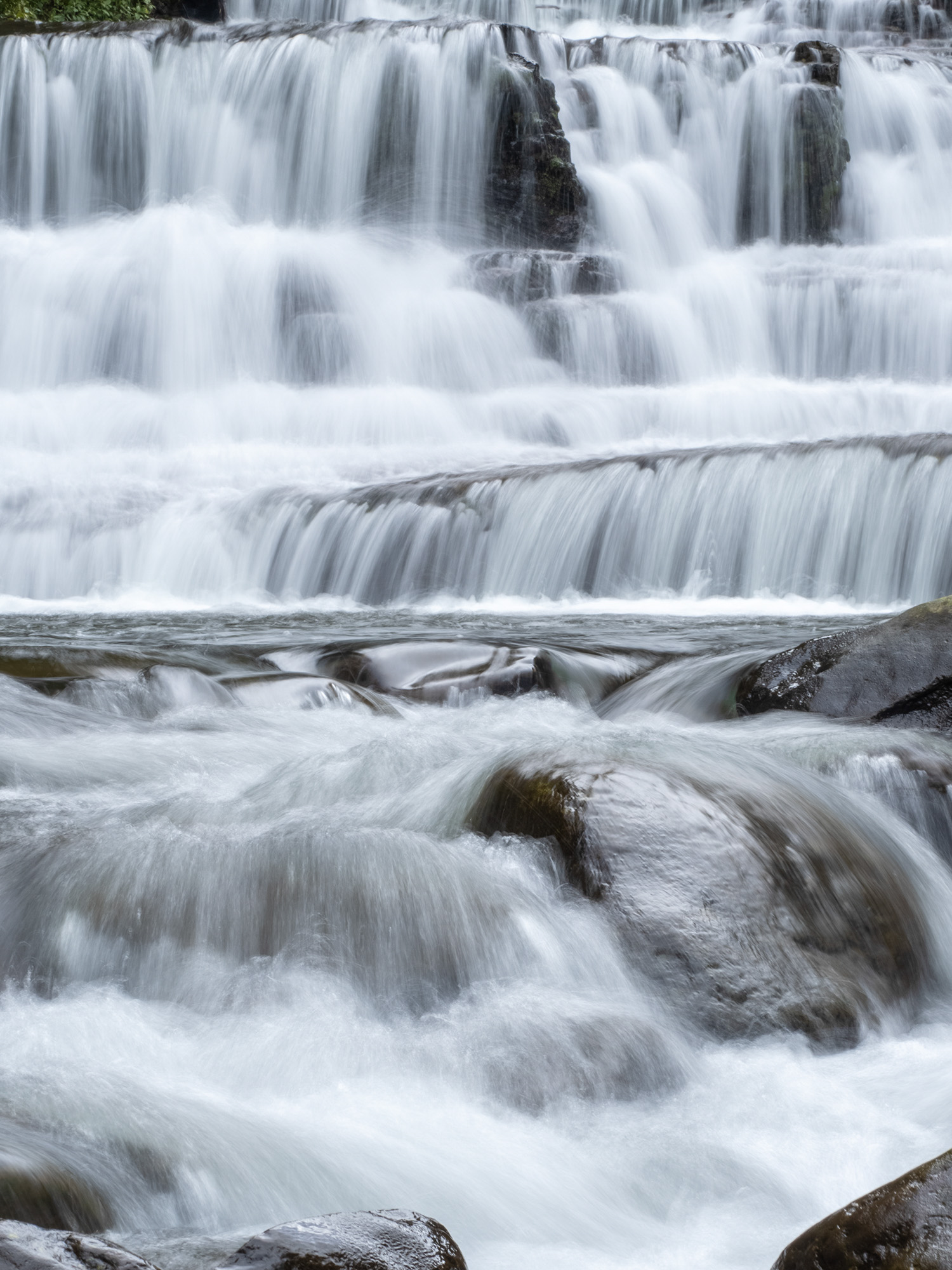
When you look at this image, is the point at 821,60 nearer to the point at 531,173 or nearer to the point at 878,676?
the point at 531,173

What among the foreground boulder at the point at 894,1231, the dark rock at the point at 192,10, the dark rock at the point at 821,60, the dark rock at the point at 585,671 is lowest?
the dark rock at the point at 585,671

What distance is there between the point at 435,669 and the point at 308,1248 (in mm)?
4375

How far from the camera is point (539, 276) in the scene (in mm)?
15586

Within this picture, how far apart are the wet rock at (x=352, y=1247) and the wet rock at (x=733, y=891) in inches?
59.4

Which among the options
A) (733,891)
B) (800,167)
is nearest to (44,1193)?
(733,891)

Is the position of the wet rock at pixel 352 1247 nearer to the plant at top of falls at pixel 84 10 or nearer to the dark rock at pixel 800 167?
the dark rock at pixel 800 167

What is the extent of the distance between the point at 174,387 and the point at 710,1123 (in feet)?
42.9

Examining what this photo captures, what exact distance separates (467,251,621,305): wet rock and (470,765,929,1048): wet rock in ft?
41.4

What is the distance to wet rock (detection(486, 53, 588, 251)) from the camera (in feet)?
54.5

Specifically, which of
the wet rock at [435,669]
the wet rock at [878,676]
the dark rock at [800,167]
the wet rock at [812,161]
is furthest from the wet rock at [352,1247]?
the wet rock at [812,161]

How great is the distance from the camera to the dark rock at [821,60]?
703 inches

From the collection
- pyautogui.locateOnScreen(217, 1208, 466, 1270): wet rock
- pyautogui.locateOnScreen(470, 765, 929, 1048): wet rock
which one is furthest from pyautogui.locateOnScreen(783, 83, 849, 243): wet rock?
pyautogui.locateOnScreen(217, 1208, 466, 1270): wet rock

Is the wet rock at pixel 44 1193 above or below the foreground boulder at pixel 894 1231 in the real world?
below

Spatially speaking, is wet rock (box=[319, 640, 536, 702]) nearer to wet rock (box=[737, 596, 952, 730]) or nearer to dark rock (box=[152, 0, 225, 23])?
wet rock (box=[737, 596, 952, 730])
